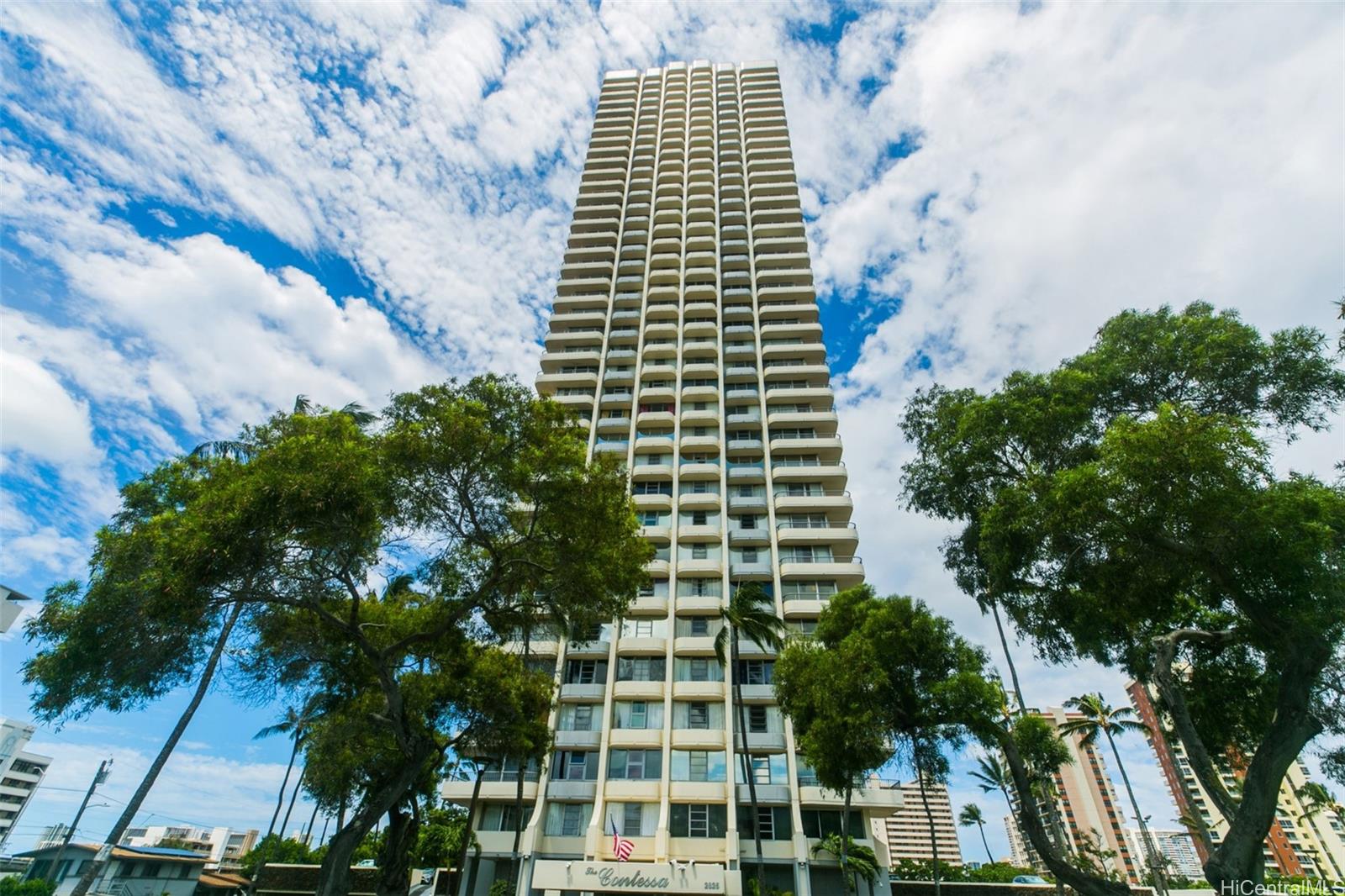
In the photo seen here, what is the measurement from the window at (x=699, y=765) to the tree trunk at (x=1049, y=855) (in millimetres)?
19516

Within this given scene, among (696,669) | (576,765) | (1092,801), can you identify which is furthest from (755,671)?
(1092,801)

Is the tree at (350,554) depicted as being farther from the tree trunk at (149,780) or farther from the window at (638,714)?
the window at (638,714)

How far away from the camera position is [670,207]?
2397 inches

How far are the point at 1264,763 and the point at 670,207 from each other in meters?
Result: 59.4

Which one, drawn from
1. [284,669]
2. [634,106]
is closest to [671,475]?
[284,669]

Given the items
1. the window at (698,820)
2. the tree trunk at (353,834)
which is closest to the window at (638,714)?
the window at (698,820)

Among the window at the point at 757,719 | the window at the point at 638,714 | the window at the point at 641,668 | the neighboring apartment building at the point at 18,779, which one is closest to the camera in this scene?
the window at the point at 757,719

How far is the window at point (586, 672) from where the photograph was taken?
34188 mm

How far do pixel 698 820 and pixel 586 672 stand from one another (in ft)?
31.5

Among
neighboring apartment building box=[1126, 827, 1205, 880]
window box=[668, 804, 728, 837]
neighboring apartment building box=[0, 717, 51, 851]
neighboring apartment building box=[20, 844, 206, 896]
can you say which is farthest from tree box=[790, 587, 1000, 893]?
neighboring apartment building box=[1126, 827, 1205, 880]

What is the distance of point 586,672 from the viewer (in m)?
34.7

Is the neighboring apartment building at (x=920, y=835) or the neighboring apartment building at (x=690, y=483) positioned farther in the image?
the neighboring apartment building at (x=920, y=835)

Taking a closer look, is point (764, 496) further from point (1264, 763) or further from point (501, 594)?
point (1264, 763)

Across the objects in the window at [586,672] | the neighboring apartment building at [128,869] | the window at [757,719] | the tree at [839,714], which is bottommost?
the neighboring apartment building at [128,869]
